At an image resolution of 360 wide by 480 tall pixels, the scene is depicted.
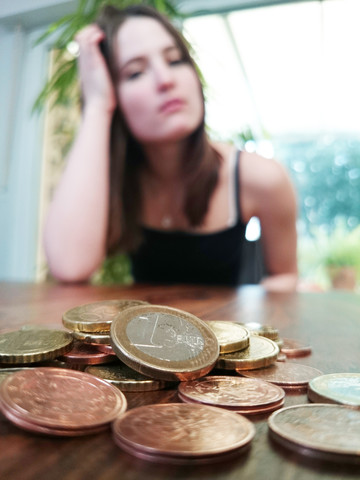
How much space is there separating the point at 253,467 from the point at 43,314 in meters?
0.51

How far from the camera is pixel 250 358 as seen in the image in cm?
38

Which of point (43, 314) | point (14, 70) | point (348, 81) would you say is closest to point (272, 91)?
point (348, 81)

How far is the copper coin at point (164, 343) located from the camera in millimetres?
319

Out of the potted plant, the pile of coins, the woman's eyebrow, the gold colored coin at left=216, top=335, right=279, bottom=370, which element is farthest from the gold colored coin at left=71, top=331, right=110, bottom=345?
the potted plant

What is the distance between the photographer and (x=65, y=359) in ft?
1.20

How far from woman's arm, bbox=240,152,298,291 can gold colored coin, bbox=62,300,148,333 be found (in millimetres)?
1016

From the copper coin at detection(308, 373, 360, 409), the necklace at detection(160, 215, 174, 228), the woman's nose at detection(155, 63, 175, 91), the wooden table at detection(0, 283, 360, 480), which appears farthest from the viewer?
the necklace at detection(160, 215, 174, 228)

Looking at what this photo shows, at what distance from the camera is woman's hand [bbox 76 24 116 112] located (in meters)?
1.45

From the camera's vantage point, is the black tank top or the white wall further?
the white wall

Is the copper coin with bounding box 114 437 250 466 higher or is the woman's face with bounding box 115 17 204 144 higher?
the woman's face with bounding box 115 17 204 144

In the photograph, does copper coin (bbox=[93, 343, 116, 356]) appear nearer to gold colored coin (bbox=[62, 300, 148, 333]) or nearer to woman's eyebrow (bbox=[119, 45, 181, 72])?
gold colored coin (bbox=[62, 300, 148, 333])

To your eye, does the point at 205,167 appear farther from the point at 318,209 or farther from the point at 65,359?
the point at 318,209

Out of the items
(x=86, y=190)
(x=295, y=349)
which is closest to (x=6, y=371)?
(x=295, y=349)

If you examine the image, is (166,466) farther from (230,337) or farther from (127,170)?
(127,170)
